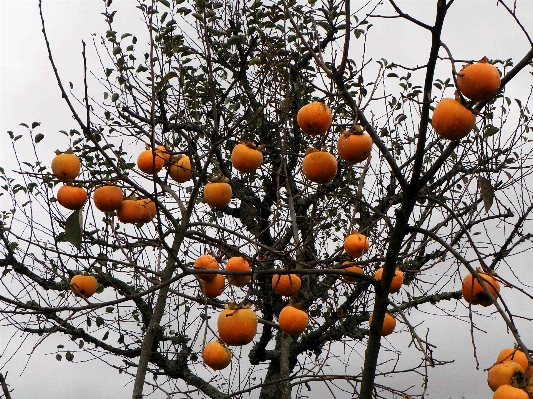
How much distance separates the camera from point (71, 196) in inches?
106

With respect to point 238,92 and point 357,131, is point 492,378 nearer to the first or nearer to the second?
point 357,131

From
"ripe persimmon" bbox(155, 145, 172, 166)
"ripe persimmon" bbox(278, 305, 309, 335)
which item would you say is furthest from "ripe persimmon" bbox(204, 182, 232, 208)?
"ripe persimmon" bbox(278, 305, 309, 335)

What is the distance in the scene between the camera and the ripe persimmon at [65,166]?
2.76 m

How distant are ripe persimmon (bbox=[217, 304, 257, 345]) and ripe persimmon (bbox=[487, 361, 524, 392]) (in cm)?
95

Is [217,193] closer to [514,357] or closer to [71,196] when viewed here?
[71,196]

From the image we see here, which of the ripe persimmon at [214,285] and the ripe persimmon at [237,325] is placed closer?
the ripe persimmon at [237,325]

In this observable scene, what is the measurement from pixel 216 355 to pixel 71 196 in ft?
3.53

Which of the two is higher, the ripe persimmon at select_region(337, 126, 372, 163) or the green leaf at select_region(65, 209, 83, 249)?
the ripe persimmon at select_region(337, 126, 372, 163)

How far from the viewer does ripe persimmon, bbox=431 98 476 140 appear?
184cm

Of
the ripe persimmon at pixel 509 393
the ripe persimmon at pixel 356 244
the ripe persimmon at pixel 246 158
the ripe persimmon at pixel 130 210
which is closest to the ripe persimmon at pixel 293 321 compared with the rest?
the ripe persimmon at pixel 356 244

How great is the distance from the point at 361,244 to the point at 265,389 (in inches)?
133

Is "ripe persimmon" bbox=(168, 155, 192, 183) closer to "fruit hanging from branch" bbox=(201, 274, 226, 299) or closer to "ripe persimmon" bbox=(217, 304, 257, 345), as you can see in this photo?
"fruit hanging from branch" bbox=(201, 274, 226, 299)

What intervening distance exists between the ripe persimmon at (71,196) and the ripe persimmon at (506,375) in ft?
6.64

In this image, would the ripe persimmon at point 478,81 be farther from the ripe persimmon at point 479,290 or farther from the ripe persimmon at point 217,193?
the ripe persimmon at point 217,193
